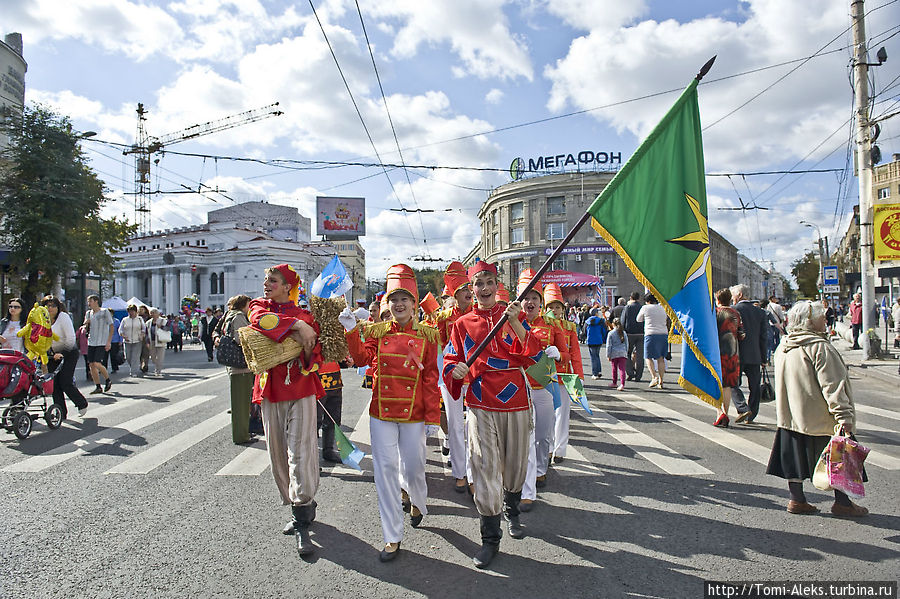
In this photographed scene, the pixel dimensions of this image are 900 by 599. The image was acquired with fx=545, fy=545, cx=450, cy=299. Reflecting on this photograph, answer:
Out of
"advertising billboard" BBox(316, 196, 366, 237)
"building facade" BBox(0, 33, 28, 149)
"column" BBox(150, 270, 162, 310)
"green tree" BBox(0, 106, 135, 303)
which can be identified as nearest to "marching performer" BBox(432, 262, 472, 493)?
"green tree" BBox(0, 106, 135, 303)

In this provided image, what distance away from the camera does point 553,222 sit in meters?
58.7

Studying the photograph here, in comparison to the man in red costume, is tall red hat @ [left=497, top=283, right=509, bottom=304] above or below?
above

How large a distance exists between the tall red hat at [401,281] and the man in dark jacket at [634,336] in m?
8.65

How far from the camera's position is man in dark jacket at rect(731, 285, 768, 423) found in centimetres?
800

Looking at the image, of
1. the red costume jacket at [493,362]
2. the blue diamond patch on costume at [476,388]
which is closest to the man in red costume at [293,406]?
the red costume jacket at [493,362]

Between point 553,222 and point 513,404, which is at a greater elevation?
point 553,222

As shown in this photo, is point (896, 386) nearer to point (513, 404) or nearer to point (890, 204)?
point (890, 204)

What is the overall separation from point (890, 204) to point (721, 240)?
281ft

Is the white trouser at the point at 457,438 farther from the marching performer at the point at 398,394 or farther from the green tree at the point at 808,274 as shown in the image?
the green tree at the point at 808,274

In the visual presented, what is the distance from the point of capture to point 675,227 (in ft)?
14.0

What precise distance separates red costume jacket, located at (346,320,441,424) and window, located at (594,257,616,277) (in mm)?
53347

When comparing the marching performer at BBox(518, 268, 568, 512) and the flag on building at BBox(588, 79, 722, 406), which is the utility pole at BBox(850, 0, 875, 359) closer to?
the marching performer at BBox(518, 268, 568, 512)

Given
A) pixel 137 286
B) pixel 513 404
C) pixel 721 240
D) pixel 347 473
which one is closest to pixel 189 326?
pixel 347 473

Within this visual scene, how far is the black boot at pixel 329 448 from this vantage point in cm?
637
